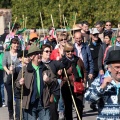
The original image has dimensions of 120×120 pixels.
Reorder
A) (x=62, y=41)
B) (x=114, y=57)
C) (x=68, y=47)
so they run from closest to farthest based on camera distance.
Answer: (x=114, y=57) < (x=68, y=47) < (x=62, y=41)

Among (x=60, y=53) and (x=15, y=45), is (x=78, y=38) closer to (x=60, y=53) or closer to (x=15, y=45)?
(x=60, y=53)

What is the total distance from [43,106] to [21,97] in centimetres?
47

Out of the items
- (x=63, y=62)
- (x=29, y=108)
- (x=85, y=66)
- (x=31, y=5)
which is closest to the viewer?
(x=29, y=108)

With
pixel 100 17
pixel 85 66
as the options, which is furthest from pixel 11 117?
pixel 100 17

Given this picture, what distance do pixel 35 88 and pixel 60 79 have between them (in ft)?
6.60

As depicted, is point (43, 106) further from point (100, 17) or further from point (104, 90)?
point (100, 17)

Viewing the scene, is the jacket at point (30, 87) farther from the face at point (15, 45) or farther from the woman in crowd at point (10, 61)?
the face at point (15, 45)

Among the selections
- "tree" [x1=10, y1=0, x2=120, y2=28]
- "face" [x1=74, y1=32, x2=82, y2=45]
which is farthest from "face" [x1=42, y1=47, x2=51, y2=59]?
"tree" [x1=10, y1=0, x2=120, y2=28]

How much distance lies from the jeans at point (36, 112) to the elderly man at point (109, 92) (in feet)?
10.6

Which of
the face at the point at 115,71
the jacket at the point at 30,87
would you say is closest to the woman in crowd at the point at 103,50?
the jacket at the point at 30,87

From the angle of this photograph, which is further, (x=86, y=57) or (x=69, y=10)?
(x=69, y=10)

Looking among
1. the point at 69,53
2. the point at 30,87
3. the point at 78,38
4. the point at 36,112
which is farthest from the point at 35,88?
the point at 78,38

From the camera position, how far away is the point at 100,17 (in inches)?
1214

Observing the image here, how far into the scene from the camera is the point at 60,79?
12.2m
